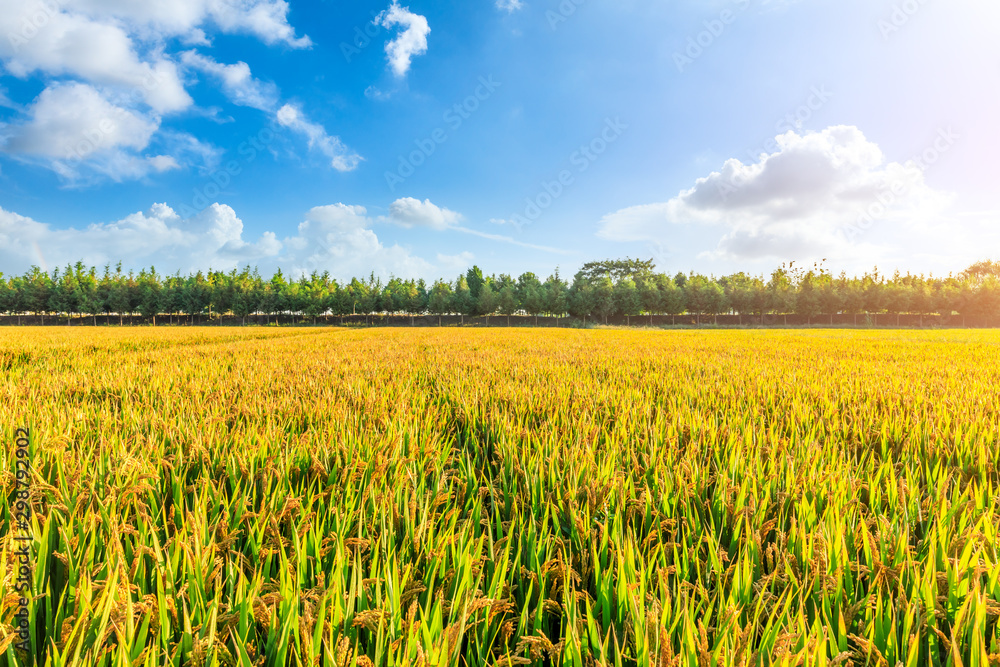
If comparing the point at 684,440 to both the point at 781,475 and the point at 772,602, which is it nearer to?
the point at 781,475

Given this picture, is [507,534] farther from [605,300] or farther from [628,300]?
[628,300]

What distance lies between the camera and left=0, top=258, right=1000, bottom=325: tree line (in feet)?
206

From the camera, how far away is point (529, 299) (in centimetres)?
6650

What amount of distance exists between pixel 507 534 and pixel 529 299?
65.4m

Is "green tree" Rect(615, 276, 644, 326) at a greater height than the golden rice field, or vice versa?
"green tree" Rect(615, 276, 644, 326)

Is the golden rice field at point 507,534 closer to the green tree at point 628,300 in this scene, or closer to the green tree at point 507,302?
the green tree at point 507,302

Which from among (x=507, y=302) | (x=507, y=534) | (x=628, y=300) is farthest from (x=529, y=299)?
(x=507, y=534)

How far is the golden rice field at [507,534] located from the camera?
0.95 metres

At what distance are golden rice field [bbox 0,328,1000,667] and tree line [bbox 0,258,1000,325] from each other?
63.5 metres

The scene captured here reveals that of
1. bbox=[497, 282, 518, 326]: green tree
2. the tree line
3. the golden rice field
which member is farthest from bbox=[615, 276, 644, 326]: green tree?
the golden rice field

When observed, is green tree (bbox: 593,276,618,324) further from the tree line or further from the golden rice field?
the golden rice field

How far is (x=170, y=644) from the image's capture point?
999mm

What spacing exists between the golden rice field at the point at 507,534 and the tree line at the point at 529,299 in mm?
63469

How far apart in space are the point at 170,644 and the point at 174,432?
6.39 ft
